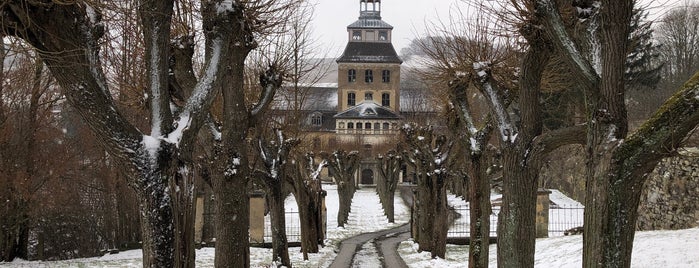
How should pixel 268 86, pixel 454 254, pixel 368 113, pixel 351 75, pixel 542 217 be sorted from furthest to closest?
1. pixel 351 75
2. pixel 368 113
3. pixel 542 217
4. pixel 454 254
5. pixel 268 86

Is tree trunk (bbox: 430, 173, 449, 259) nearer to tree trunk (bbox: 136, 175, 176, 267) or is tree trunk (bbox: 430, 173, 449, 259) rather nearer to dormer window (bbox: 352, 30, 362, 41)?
tree trunk (bbox: 136, 175, 176, 267)

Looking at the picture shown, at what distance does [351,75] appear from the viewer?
73938 mm

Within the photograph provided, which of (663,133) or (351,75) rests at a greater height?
(351,75)

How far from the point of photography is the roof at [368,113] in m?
69.2

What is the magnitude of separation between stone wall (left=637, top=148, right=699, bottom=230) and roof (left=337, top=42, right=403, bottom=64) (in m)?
56.6

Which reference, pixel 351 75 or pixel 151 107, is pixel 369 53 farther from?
pixel 151 107

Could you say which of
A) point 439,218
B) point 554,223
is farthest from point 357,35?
point 439,218

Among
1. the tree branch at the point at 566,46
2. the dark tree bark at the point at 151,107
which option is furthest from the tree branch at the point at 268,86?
the tree branch at the point at 566,46

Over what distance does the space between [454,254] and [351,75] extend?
56319 millimetres

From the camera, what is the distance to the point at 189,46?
902 cm

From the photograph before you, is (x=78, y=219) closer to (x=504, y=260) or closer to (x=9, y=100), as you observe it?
(x=9, y=100)

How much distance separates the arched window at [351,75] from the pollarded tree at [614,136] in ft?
221

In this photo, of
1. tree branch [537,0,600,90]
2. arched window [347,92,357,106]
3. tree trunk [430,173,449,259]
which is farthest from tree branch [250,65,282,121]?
arched window [347,92,357,106]

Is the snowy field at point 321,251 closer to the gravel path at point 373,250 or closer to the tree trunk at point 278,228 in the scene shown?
the gravel path at point 373,250
